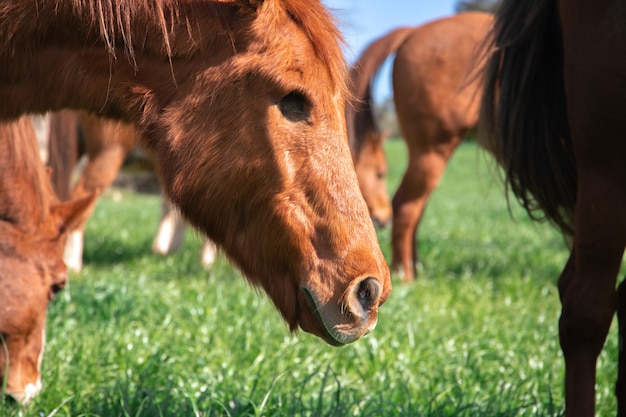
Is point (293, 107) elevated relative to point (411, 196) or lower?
elevated

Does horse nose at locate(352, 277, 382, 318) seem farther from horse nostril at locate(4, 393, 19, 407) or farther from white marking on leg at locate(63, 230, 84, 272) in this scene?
white marking on leg at locate(63, 230, 84, 272)

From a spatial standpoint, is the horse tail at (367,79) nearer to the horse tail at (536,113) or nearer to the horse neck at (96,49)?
the horse tail at (536,113)

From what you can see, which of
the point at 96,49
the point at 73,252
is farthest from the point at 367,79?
the point at 96,49

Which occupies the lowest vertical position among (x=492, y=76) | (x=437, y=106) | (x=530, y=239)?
(x=530, y=239)

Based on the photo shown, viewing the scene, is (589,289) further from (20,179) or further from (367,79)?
(367,79)

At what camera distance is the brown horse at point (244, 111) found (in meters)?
2.05

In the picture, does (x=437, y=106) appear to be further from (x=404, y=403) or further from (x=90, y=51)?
(x=90, y=51)

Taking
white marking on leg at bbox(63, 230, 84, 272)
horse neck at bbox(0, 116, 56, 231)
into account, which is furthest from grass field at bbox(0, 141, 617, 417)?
horse neck at bbox(0, 116, 56, 231)

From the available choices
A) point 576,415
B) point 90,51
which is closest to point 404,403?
point 576,415

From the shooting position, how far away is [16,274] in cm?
290

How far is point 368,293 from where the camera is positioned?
1.99 meters

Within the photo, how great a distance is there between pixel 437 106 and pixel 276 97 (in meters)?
4.49

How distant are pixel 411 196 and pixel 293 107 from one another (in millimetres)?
4559

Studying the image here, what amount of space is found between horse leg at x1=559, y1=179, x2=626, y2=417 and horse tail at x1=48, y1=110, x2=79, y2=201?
4800 mm
